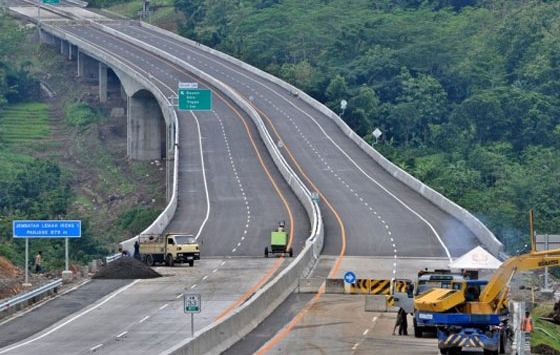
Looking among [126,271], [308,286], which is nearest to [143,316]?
[308,286]

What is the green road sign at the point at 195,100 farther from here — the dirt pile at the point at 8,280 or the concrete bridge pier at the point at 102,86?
the concrete bridge pier at the point at 102,86

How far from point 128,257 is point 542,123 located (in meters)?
90.5

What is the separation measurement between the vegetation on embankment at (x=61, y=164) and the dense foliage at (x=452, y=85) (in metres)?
21.1

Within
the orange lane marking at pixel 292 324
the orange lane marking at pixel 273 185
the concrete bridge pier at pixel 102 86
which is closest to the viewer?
the orange lane marking at pixel 292 324

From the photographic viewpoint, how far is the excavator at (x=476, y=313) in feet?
139

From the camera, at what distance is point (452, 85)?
17625 cm

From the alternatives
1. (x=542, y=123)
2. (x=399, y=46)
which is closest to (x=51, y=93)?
(x=399, y=46)

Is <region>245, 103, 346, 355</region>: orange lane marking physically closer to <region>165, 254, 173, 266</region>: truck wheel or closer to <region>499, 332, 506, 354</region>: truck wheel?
<region>499, 332, 506, 354</region>: truck wheel

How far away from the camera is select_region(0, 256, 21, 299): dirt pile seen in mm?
62594

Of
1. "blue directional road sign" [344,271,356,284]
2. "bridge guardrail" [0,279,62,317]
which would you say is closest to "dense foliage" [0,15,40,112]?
"bridge guardrail" [0,279,62,317]

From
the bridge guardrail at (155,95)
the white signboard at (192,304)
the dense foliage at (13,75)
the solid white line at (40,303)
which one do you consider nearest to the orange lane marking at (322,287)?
the white signboard at (192,304)

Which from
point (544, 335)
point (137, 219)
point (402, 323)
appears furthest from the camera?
point (137, 219)

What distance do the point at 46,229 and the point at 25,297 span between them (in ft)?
25.7

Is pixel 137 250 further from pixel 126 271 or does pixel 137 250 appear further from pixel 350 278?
pixel 350 278
